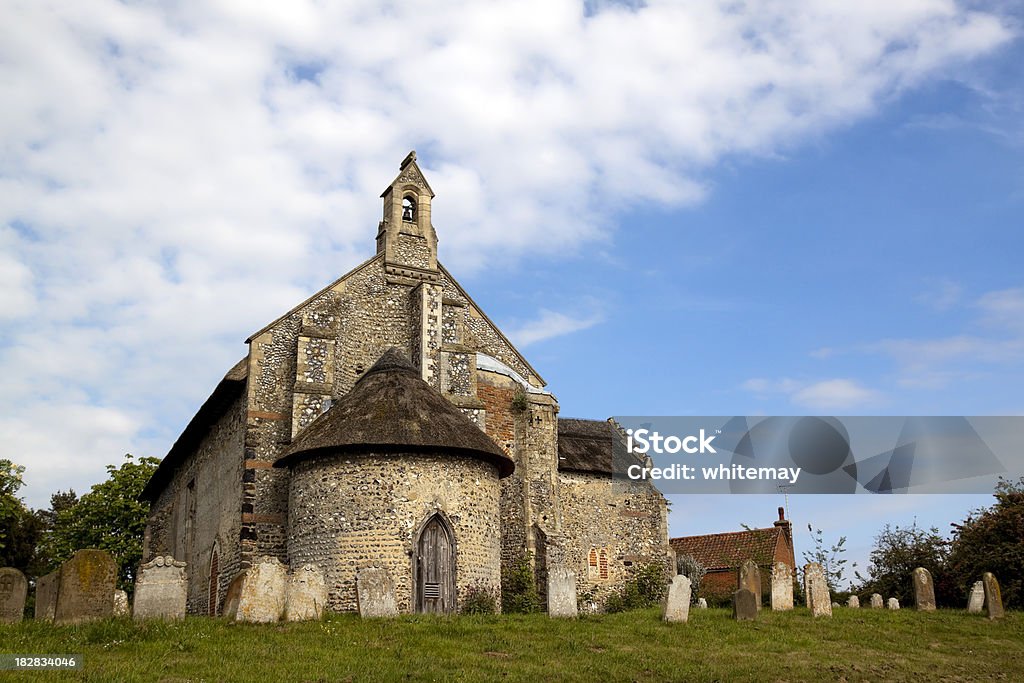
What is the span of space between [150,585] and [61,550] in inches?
1159

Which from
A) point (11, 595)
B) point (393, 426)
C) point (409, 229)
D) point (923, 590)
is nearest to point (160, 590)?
point (11, 595)

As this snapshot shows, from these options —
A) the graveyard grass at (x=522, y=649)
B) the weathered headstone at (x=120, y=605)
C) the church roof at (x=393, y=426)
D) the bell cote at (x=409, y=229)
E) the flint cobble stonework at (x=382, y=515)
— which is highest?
the bell cote at (x=409, y=229)

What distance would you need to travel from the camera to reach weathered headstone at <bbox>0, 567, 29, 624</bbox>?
50.1 feet

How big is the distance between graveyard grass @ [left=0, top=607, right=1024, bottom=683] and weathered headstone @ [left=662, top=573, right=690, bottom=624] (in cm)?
39

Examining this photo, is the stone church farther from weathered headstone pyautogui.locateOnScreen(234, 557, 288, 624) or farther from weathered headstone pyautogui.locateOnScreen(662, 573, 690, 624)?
weathered headstone pyautogui.locateOnScreen(662, 573, 690, 624)

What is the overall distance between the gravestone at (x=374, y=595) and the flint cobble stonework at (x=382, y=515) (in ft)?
8.53

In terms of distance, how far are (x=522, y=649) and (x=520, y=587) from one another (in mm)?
10847

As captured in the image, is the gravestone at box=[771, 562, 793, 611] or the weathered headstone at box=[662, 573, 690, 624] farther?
the gravestone at box=[771, 562, 793, 611]

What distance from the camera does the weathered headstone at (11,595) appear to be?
15.3 metres

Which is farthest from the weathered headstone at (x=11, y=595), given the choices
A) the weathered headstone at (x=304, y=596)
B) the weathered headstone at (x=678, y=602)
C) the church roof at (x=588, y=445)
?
the church roof at (x=588, y=445)

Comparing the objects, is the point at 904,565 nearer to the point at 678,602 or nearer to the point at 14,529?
the point at 678,602

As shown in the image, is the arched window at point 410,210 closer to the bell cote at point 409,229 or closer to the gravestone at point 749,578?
the bell cote at point 409,229

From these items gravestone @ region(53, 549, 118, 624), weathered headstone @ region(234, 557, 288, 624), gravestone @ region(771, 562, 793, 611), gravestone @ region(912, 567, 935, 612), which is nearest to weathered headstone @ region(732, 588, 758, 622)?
gravestone @ region(771, 562, 793, 611)

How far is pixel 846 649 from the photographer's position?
55.7ft
